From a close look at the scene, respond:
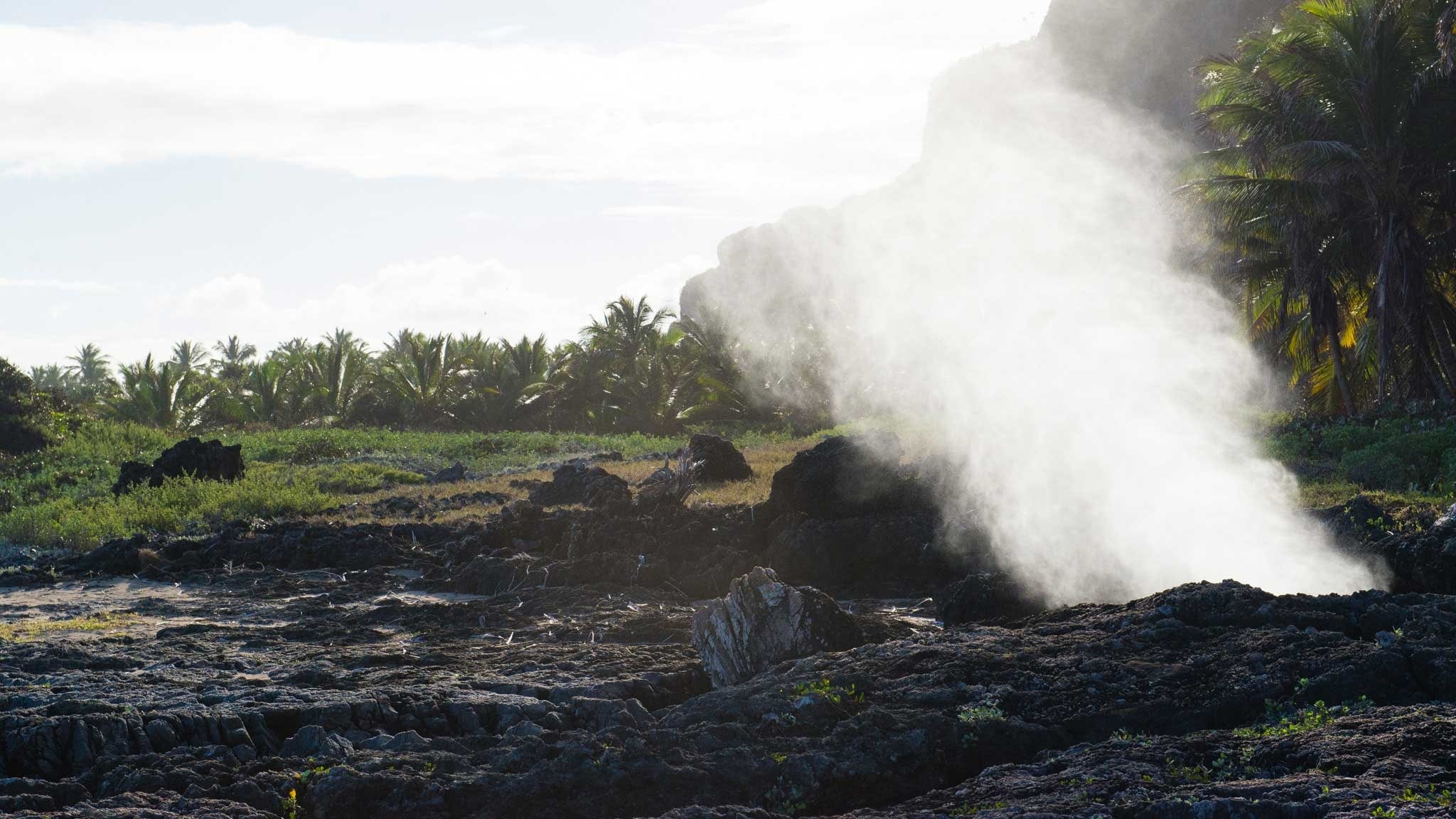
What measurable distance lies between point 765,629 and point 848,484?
7.67 metres

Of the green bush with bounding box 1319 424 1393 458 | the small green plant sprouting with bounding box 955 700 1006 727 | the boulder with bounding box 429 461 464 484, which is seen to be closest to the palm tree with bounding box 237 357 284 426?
the boulder with bounding box 429 461 464 484

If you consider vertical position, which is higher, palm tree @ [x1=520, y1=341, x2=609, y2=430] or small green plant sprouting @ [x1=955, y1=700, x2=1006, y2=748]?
palm tree @ [x1=520, y1=341, x2=609, y2=430]

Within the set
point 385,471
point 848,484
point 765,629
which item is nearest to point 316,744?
point 765,629

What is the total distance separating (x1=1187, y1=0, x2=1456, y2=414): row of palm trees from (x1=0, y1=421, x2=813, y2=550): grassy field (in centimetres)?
1145

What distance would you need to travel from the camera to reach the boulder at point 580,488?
2091 cm

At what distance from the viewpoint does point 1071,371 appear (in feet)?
62.6

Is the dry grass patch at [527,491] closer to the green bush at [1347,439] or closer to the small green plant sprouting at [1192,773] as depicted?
the green bush at [1347,439]

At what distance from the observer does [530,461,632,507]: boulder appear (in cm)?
2091

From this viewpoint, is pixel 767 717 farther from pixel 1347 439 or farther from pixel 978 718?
pixel 1347 439

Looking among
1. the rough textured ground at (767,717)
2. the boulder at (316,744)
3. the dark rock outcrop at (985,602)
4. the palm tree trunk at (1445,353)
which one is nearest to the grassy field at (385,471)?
the palm tree trunk at (1445,353)

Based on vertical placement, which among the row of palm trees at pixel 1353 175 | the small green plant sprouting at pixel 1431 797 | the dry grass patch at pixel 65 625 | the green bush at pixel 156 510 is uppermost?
the row of palm trees at pixel 1353 175

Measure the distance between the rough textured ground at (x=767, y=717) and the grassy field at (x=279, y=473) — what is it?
33.1 feet

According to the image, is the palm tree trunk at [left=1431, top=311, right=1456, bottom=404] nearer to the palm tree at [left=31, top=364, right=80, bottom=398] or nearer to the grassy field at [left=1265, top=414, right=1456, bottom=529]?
the grassy field at [left=1265, top=414, right=1456, bottom=529]

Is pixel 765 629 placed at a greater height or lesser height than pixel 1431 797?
greater
